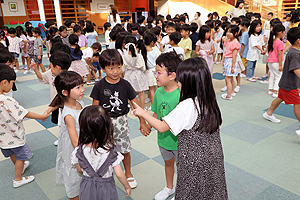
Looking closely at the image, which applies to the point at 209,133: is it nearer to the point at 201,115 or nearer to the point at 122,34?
the point at 201,115

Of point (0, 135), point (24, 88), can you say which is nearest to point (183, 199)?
point (0, 135)

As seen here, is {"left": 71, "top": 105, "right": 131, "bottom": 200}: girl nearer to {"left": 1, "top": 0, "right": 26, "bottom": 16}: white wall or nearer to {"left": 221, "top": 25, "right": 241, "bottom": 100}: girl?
{"left": 221, "top": 25, "right": 241, "bottom": 100}: girl

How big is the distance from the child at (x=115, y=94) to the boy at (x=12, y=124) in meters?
0.60

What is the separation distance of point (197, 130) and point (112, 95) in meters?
1.00

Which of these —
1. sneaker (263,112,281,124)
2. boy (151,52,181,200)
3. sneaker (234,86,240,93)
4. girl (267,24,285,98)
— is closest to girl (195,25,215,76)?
sneaker (234,86,240,93)

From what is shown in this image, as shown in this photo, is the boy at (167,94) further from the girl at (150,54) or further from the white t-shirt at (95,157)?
the girl at (150,54)

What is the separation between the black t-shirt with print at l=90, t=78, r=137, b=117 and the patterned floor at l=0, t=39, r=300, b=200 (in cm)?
91

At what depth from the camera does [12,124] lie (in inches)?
94.0

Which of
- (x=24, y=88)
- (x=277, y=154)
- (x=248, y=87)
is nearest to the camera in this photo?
(x=277, y=154)

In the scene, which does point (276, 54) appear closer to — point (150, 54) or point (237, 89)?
point (237, 89)

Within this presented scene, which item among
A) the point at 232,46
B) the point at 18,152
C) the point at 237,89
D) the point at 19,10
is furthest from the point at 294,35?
the point at 19,10

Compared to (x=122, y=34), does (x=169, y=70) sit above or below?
below

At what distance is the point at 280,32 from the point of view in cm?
447

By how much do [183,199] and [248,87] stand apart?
15.5 feet
